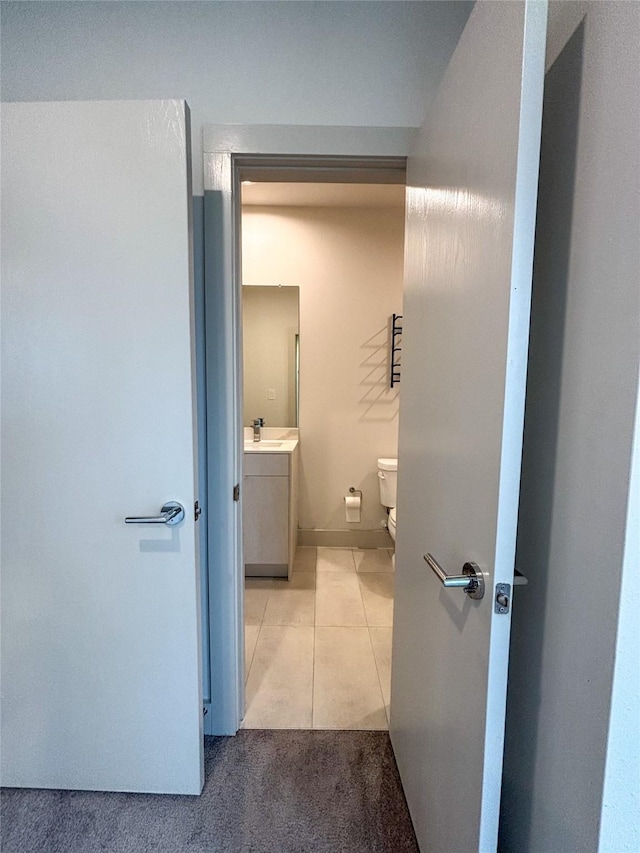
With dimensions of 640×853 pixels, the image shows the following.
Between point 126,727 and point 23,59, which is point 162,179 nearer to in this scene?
point 23,59

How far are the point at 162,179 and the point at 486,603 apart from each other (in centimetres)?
126

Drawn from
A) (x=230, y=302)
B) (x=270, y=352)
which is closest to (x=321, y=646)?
(x=230, y=302)

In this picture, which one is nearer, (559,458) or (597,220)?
(597,220)

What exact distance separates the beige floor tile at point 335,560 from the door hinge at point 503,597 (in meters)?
2.27

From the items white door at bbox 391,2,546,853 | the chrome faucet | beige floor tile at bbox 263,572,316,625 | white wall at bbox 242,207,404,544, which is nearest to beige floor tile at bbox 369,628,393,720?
beige floor tile at bbox 263,572,316,625

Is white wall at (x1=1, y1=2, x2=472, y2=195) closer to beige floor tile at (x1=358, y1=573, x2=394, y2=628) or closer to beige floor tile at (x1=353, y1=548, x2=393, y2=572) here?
beige floor tile at (x1=358, y1=573, x2=394, y2=628)

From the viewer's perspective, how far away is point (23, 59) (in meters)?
1.33

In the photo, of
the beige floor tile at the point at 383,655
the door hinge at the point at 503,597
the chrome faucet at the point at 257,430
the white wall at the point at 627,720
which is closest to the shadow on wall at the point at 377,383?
the chrome faucet at the point at 257,430

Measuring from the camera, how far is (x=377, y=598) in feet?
8.35

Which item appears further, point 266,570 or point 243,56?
point 266,570

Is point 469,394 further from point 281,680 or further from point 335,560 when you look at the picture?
point 335,560

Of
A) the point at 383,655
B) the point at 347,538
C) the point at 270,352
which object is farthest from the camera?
the point at 347,538

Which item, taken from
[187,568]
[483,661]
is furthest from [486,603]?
[187,568]

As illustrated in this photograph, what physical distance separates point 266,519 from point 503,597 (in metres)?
2.02
